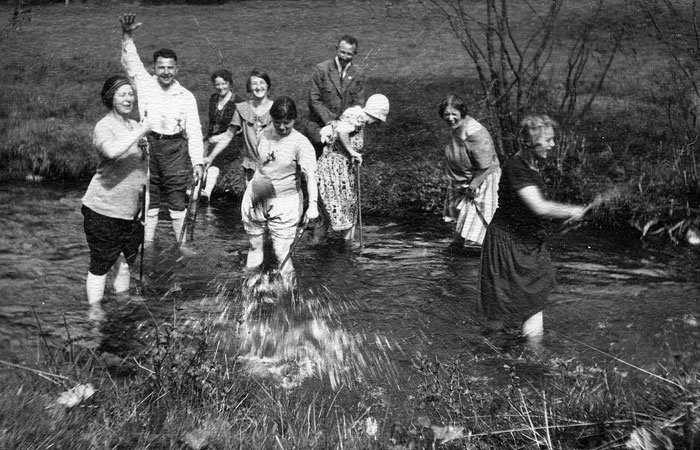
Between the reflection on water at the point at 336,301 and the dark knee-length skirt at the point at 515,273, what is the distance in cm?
46

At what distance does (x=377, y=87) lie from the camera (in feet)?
43.4

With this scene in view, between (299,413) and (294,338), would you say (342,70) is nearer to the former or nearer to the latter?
(294,338)

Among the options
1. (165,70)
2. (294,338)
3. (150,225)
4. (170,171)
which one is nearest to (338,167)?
(170,171)

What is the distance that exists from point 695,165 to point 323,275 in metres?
4.51

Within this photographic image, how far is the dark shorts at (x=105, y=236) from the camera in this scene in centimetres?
559

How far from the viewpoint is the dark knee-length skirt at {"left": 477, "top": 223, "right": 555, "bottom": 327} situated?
5309 millimetres

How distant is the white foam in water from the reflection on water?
17mm

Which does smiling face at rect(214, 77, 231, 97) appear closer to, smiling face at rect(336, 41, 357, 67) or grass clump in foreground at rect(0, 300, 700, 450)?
smiling face at rect(336, 41, 357, 67)

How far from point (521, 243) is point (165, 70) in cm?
391

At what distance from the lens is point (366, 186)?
988cm

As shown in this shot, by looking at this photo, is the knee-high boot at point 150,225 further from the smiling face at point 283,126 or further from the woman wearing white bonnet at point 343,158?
the smiling face at point 283,126

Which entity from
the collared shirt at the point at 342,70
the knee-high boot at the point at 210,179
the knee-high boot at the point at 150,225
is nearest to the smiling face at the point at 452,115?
the collared shirt at the point at 342,70

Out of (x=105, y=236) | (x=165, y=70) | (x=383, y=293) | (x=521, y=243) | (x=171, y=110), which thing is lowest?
(x=383, y=293)

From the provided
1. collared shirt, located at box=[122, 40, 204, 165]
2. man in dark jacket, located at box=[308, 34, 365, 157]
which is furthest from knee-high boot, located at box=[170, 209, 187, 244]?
man in dark jacket, located at box=[308, 34, 365, 157]
